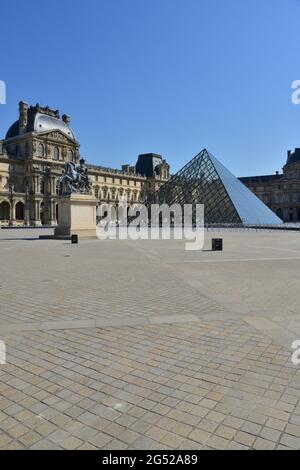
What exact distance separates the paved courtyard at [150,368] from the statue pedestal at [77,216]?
1912cm

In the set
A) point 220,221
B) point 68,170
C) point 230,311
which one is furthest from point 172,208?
point 230,311

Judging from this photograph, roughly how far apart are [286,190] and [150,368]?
4028 inches

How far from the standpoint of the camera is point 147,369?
3920 mm

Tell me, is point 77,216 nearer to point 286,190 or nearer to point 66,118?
point 66,118

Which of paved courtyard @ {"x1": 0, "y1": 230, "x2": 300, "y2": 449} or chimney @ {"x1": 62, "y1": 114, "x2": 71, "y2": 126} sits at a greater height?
chimney @ {"x1": 62, "y1": 114, "x2": 71, "y2": 126}

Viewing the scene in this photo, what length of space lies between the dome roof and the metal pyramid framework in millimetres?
30274

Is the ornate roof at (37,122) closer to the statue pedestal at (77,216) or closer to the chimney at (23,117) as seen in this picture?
the chimney at (23,117)

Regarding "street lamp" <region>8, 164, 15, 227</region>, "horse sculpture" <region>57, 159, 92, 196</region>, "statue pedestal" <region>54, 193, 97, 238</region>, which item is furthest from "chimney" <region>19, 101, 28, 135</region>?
"statue pedestal" <region>54, 193, 97, 238</region>

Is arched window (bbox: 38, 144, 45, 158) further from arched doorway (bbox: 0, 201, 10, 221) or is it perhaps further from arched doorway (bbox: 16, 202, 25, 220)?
arched doorway (bbox: 0, 201, 10, 221)

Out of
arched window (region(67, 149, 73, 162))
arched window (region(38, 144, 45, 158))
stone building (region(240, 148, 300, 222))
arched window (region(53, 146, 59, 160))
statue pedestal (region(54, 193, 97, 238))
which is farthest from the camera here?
stone building (region(240, 148, 300, 222))

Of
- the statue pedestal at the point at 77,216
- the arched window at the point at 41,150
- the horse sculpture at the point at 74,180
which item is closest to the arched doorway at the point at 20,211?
the arched window at the point at 41,150

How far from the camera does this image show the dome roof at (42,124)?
7162cm

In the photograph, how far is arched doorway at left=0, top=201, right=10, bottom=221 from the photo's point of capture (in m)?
66.7

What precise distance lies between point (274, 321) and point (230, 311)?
0.82m
